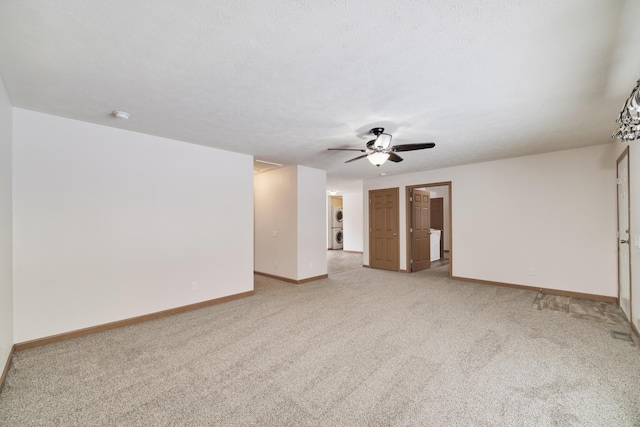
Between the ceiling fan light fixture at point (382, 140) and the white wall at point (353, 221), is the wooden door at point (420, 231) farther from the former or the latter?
the ceiling fan light fixture at point (382, 140)

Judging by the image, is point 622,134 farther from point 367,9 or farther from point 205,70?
point 205,70

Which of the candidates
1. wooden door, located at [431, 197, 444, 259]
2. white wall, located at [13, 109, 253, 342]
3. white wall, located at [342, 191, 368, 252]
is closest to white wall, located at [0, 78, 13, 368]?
white wall, located at [13, 109, 253, 342]

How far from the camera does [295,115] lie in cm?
289

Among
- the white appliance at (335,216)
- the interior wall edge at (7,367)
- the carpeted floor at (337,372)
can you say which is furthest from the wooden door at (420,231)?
the interior wall edge at (7,367)

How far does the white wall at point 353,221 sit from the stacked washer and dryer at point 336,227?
12.9 inches

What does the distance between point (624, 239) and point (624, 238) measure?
0.22ft

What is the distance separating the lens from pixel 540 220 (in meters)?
4.71

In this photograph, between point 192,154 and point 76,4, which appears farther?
point 192,154

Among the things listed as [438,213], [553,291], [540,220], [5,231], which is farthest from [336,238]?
[5,231]

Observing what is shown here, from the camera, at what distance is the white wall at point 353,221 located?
10.5 m

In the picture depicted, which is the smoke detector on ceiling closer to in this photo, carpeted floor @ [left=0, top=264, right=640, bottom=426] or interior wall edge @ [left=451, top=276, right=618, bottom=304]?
carpeted floor @ [left=0, top=264, right=640, bottom=426]

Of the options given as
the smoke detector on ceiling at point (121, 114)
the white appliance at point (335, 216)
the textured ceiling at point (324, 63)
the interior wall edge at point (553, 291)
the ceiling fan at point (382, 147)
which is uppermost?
the textured ceiling at point (324, 63)

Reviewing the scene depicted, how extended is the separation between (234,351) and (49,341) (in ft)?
6.61

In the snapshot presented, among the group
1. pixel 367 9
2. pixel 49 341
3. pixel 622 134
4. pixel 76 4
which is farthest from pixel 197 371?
pixel 622 134
